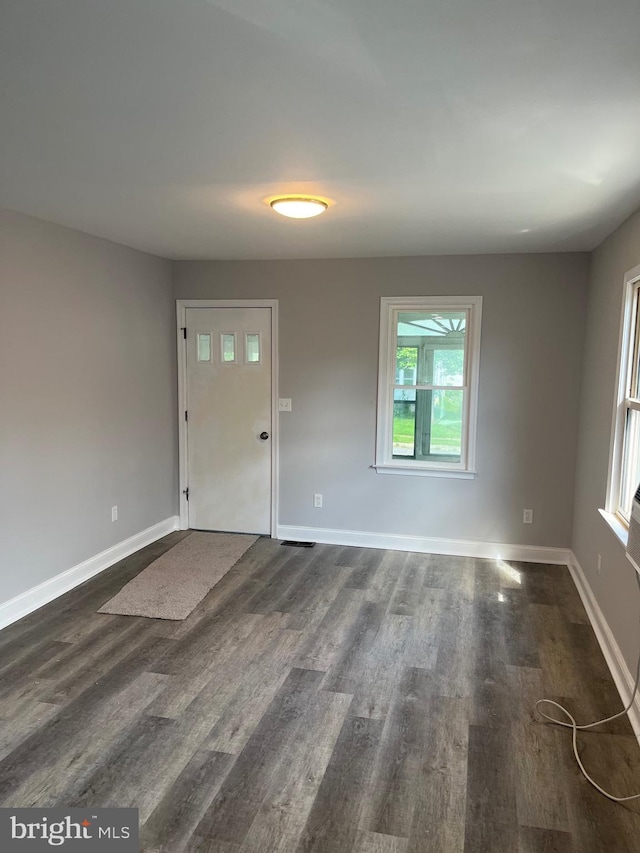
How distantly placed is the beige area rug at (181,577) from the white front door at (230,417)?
0.28 metres

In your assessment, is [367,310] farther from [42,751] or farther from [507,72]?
[42,751]

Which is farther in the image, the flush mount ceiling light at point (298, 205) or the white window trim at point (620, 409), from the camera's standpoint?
the white window trim at point (620, 409)

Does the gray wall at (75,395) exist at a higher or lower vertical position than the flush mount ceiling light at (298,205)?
lower

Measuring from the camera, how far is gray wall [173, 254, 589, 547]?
427cm

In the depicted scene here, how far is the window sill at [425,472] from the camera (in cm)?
450

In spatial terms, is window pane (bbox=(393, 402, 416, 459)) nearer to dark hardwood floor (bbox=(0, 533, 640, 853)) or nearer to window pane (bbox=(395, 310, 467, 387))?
window pane (bbox=(395, 310, 467, 387))

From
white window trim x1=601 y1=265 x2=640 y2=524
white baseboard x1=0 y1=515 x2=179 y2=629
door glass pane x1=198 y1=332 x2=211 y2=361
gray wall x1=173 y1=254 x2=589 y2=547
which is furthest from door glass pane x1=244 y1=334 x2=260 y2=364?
white window trim x1=601 y1=265 x2=640 y2=524

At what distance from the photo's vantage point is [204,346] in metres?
4.94

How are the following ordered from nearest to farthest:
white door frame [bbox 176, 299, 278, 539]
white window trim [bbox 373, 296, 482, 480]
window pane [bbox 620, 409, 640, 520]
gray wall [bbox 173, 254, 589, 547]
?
window pane [bbox 620, 409, 640, 520] < gray wall [bbox 173, 254, 589, 547] < white window trim [bbox 373, 296, 482, 480] < white door frame [bbox 176, 299, 278, 539]

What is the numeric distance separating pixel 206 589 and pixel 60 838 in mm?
1999

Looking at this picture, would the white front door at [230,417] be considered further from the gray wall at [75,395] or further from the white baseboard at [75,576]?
the white baseboard at [75,576]

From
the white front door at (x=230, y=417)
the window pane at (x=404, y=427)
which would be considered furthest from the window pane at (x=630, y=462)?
the white front door at (x=230, y=417)

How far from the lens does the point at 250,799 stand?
201 centimetres

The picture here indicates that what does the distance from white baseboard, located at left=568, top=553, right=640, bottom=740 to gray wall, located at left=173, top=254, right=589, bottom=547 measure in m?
0.72
